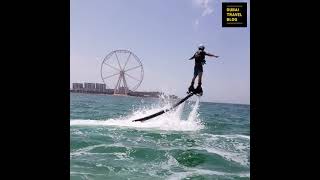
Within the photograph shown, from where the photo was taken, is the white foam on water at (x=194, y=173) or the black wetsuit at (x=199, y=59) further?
the white foam on water at (x=194, y=173)

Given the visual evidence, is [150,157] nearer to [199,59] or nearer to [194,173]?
[194,173]

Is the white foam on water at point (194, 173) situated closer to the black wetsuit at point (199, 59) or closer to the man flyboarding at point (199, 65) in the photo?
the man flyboarding at point (199, 65)

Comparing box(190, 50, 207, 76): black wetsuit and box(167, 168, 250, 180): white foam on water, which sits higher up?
box(190, 50, 207, 76): black wetsuit

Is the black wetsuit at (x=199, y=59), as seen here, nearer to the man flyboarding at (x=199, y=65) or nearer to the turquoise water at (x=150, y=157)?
the man flyboarding at (x=199, y=65)

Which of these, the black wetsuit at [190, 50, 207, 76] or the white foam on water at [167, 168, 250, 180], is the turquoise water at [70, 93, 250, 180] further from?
the black wetsuit at [190, 50, 207, 76]

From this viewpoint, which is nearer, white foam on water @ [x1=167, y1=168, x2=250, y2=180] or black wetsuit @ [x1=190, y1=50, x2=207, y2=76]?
black wetsuit @ [x1=190, y1=50, x2=207, y2=76]

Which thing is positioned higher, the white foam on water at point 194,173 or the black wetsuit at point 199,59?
the black wetsuit at point 199,59

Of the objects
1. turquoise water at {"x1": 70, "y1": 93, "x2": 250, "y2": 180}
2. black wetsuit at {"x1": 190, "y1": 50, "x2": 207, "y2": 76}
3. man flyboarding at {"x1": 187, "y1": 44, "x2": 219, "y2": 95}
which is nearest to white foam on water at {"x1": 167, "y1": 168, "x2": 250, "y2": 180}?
turquoise water at {"x1": 70, "y1": 93, "x2": 250, "y2": 180}

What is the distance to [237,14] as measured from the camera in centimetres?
335

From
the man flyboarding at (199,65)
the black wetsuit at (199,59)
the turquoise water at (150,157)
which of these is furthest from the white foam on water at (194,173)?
the black wetsuit at (199,59)
